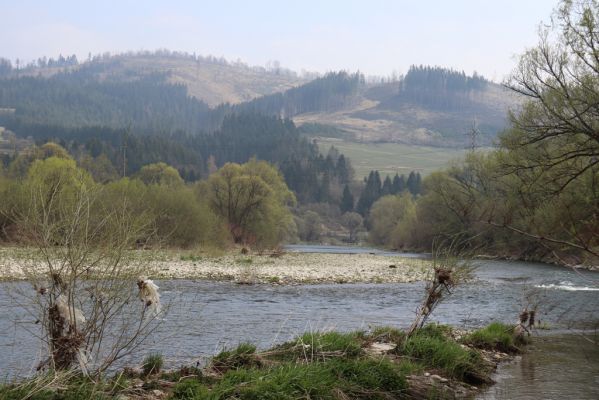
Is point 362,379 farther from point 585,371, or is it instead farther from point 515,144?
point 515,144

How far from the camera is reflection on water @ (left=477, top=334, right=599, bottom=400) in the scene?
11.7m

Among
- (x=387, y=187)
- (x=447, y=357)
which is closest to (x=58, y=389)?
(x=447, y=357)

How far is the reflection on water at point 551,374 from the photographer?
1166cm

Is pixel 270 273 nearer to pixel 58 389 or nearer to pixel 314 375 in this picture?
pixel 314 375

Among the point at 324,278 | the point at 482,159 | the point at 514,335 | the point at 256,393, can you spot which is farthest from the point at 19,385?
the point at 482,159

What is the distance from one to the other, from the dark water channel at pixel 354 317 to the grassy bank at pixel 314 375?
916mm

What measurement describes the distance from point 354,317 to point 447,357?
29.6 ft

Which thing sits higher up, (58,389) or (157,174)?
(58,389)

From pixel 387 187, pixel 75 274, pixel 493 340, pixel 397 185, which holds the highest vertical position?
pixel 75 274

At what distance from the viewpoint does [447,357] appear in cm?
1302

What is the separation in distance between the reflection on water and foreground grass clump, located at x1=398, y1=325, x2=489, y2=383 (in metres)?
0.47

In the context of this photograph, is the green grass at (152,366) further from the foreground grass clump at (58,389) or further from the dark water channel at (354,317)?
the foreground grass clump at (58,389)

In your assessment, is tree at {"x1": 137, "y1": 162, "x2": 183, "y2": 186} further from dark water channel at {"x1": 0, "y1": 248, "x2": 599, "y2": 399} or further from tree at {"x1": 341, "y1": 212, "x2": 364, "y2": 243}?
dark water channel at {"x1": 0, "y1": 248, "x2": 599, "y2": 399}

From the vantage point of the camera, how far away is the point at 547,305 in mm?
26703
